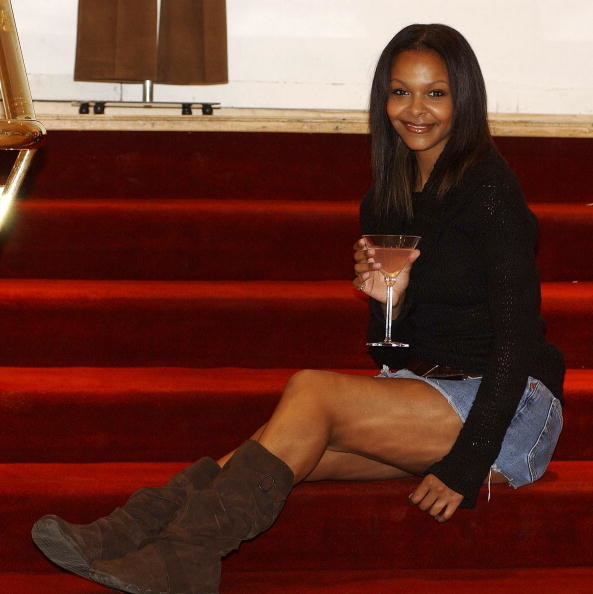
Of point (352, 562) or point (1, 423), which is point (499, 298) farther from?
point (1, 423)

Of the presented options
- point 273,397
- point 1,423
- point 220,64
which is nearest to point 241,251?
point 273,397

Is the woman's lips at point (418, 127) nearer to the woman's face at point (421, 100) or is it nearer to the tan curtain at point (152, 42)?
the woman's face at point (421, 100)

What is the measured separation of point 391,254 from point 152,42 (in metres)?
2.60

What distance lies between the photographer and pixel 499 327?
5.48 feet

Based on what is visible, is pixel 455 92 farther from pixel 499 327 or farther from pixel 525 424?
pixel 525 424

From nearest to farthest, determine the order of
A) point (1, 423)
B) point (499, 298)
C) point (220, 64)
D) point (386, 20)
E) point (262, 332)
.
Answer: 1. point (499, 298)
2. point (1, 423)
3. point (262, 332)
4. point (220, 64)
5. point (386, 20)

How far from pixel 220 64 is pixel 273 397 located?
8.06 ft

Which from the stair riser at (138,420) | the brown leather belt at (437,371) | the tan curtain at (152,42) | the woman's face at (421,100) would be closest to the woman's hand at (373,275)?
the brown leather belt at (437,371)

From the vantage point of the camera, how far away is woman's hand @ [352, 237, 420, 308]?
181cm

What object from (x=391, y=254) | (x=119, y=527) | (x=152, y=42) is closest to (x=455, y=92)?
(x=391, y=254)

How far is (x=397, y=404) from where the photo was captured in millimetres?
1683

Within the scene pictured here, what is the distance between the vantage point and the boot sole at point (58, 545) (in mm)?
1397

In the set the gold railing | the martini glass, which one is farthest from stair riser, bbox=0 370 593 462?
the gold railing

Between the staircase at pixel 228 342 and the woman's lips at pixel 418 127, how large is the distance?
2.01ft
